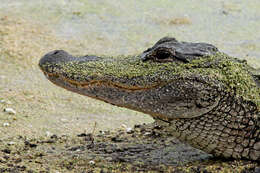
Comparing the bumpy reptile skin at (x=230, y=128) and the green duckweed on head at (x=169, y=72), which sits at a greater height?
the green duckweed on head at (x=169, y=72)

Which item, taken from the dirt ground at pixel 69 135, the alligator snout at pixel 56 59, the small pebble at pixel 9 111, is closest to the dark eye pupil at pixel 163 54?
the alligator snout at pixel 56 59

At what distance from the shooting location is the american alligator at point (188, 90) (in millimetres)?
3850

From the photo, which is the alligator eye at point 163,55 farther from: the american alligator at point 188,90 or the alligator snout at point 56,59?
the alligator snout at point 56,59

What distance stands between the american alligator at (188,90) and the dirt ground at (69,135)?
254 mm

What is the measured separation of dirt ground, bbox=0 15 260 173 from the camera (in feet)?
13.3

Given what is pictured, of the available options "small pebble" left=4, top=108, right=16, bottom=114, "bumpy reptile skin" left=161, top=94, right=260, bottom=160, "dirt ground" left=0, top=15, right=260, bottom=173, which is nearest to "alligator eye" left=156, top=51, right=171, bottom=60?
"bumpy reptile skin" left=161, top=94, right=260, bottom=160

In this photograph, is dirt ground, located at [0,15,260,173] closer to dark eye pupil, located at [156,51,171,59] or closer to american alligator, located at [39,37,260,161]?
american alligator, located at [39,37,260,161]

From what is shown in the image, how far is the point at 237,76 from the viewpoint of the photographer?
396cm

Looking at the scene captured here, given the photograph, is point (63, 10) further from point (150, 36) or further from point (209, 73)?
point (209, 73)

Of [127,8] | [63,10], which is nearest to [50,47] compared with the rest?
[63,10]

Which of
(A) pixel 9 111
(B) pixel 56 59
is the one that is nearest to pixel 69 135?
(A) pixel 9 111

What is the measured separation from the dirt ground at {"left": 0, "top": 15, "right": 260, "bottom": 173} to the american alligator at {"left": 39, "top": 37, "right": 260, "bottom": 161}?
0.83 feet

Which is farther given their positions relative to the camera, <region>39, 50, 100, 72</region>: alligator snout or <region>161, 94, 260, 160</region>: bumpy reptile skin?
<region>39, 50, 100, 72</region>: alligator snout

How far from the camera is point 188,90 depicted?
3.86 meters
